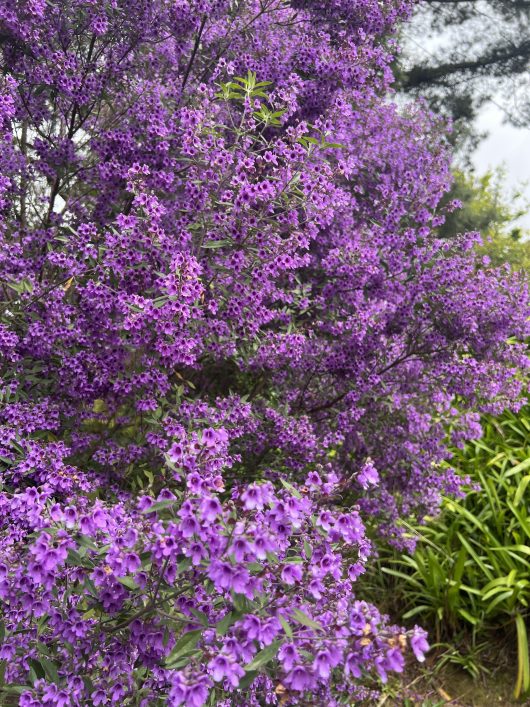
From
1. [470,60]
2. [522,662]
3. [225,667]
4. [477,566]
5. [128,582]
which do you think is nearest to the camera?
[225,667]

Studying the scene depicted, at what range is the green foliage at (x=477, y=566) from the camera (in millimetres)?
3725

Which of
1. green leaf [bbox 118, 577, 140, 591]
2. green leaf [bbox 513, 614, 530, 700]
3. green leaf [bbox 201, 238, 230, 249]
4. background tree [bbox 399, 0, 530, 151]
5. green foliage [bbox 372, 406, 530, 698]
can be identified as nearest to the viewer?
green leaf [bbox 118, 577, 140, 591]

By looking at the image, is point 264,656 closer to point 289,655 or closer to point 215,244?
point 289,655

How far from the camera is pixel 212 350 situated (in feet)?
9.34

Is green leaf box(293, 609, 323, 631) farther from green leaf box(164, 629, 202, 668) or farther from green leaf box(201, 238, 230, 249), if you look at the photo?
green leaf box(201, 238, 230, 249)

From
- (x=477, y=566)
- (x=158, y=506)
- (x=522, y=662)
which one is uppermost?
(x=158, y=506)

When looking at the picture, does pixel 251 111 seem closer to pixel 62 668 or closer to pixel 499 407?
pixel 62 668

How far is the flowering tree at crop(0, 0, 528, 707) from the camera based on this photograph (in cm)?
140

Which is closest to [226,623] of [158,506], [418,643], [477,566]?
[158,506]

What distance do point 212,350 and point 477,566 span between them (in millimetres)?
2491

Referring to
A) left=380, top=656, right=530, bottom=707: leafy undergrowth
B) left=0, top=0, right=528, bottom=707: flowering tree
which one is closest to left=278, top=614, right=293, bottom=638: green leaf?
left=0, top=0, right=528, bottom=707: flowering tree

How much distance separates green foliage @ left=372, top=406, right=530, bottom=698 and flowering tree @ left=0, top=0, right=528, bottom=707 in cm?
50

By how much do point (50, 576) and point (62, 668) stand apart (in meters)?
0.39

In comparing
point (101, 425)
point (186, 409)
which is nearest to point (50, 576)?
point (186, 409)
